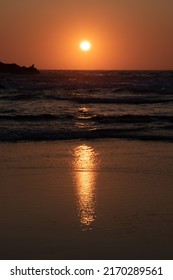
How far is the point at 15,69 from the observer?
11488cm

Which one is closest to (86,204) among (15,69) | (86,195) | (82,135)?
(86,195)

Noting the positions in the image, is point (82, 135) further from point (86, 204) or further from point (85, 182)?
point (86, 204)

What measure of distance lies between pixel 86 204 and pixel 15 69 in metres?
109

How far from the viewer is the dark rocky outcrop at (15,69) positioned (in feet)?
371

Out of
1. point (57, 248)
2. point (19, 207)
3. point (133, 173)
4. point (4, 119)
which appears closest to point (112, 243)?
point (57, 248)

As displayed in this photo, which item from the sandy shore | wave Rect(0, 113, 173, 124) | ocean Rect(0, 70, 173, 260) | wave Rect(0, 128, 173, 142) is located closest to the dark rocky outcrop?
wave Rect(0, 113, 173, 124)

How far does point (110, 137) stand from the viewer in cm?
1644

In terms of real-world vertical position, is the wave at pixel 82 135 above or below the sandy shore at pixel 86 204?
below

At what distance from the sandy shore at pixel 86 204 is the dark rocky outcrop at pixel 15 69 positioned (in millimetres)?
101810

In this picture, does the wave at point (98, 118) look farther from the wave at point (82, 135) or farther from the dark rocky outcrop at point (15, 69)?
the dark rocky outcrop at point (15, 69)

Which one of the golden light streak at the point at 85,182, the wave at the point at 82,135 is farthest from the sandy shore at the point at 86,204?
the wave at the point at 82,135

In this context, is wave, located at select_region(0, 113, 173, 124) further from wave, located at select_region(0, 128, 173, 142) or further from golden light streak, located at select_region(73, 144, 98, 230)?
golden light streak, located at select_region(73, 144, 98, 230)

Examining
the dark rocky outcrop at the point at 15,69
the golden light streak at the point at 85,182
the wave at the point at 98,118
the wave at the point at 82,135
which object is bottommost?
the dark rocky outcrop at the point at 15,69

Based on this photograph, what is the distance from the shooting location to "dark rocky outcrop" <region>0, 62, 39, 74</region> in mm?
113125
